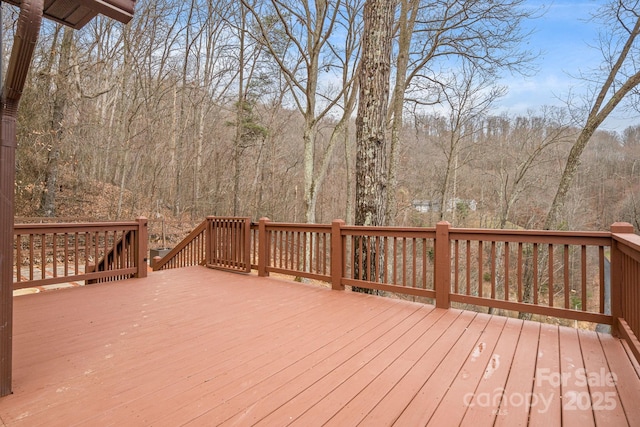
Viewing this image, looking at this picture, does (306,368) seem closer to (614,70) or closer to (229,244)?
(229,244)

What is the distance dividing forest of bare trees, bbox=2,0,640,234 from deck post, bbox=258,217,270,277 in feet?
11.0

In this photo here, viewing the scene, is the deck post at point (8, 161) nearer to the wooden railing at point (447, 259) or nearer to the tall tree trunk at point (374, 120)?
the wooden railing at point (447, 259)

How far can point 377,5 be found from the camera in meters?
4.61

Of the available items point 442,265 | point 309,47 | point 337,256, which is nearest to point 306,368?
point 442,265

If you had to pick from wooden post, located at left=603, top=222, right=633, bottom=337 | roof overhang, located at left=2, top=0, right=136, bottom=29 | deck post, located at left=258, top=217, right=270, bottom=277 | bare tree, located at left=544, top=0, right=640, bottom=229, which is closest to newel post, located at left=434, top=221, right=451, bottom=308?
wooden post, located at left=603, top=222, right=633, bottom=337

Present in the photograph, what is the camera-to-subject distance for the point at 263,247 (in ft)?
16.6

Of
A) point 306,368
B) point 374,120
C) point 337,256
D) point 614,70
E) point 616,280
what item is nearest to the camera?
point 306,368

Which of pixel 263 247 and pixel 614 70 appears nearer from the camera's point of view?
pixel 263 247

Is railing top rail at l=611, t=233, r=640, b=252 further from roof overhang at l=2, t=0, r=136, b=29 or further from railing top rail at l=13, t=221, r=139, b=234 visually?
railing top rail at l=13, t=221, r=139, b=234

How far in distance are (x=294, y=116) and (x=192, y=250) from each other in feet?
33.5

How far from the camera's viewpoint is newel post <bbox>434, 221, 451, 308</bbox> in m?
3.47

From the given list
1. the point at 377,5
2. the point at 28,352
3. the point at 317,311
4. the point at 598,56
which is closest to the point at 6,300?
the point at 28,352

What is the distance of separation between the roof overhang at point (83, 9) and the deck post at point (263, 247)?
3.11 metres

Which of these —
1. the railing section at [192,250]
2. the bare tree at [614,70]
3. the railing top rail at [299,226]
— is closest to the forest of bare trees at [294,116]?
the bare tree at [614,70]
